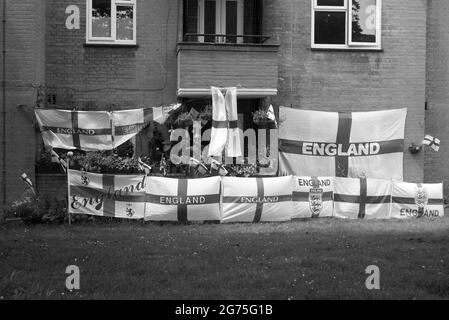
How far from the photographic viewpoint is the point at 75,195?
12453 mm

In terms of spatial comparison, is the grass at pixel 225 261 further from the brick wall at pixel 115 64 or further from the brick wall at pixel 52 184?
the brick wall at pixel 115 64

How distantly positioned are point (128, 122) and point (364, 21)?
628cm

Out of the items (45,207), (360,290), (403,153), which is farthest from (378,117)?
(360,290)

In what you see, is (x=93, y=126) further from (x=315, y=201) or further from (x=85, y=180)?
(x=315, y=201)

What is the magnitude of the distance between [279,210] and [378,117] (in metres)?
4.30

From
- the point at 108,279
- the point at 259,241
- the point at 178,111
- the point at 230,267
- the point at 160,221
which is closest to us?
the point at 108,279

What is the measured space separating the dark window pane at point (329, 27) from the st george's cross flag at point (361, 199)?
3959 mm

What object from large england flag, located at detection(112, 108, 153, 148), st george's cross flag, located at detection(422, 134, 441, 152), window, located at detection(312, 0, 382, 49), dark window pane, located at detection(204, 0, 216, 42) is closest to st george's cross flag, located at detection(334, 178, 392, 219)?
st george's cross flag, located at detection(422, 134, 441, 152)

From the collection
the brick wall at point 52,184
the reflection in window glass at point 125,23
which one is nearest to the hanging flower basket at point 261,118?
the reflection in window glass at point 125,23

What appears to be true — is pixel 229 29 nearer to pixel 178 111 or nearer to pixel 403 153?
pixel 178 111

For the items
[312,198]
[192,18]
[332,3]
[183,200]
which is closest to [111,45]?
[192,18]

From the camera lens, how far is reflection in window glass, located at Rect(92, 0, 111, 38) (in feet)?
49.3

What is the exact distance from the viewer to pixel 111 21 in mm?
15031

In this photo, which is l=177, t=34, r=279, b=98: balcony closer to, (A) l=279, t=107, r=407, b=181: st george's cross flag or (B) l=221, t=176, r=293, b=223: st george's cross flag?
(A) l=279, t=107, r=407, b=181: st george's cross flag
